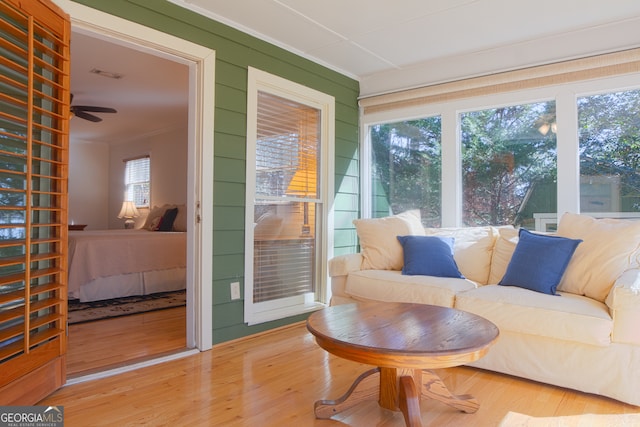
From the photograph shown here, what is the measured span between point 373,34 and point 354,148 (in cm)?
129

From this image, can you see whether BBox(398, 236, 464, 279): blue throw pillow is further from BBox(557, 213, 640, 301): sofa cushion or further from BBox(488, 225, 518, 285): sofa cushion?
BBox(557, 213, 640, 301): sofa cushion

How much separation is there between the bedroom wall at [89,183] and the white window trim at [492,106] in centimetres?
594

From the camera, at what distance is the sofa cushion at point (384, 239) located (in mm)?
3332

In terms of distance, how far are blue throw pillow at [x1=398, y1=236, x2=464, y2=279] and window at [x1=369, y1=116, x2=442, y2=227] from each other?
77cm

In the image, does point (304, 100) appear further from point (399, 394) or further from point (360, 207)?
point (399, 394)

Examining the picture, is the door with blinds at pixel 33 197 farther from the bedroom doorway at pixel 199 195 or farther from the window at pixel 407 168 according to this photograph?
the window at pixel 407 168

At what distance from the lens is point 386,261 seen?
10.9 ft

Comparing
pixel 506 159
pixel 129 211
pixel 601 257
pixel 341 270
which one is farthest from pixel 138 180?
pixel 601 257

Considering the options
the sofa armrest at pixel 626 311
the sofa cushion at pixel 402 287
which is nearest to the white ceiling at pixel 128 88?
the sofa cushion at pixel 402 287

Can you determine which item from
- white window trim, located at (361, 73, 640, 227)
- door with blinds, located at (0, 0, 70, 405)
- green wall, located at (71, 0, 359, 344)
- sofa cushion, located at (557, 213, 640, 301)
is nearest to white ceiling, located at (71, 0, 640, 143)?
green wall, located at (71, 0, 359, 344)

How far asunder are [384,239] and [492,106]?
1512 mm

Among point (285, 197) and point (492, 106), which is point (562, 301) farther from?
point (285, 197)

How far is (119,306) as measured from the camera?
4.12 meters

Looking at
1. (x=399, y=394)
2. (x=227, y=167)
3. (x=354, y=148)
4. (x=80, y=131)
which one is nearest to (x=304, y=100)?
(x=354, y=148)
